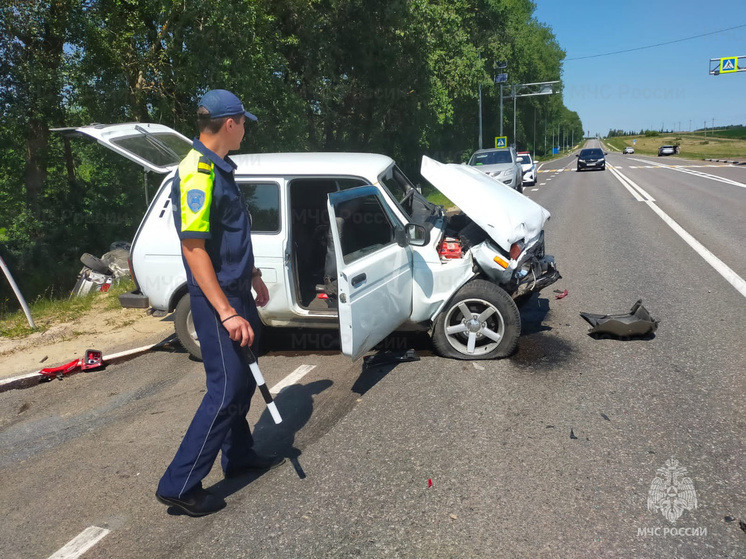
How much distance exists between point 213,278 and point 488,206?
2866 millimetres

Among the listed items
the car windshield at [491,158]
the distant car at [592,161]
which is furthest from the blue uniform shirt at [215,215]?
the distant car at [592,161]

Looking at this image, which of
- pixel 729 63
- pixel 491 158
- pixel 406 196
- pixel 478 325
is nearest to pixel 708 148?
pixel 729 63

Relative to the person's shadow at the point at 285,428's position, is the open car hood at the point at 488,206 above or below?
above

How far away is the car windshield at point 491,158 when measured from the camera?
68.3ft

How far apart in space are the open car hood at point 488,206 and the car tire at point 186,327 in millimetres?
2455

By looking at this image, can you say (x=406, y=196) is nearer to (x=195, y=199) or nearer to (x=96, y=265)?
(x=195, y=199)

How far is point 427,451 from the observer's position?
356 cm

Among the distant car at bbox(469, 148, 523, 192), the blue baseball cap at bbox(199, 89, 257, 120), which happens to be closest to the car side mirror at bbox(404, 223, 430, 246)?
the blue baseball cap at bbox(199, 89, 257, 120)

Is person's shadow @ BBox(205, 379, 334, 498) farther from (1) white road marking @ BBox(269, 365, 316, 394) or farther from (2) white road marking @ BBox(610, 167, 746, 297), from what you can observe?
(2) white road marking @ BBox(610, 167, 746, 297)

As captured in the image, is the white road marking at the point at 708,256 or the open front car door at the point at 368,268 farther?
the white road marking at the point at 708,256

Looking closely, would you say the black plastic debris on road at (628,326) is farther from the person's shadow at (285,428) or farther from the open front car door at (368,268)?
the person's shadow at (285,428)

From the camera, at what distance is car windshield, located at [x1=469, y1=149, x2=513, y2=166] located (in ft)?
68.3

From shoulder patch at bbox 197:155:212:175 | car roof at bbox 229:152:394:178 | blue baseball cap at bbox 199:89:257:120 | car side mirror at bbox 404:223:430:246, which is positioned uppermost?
blue baseball cap at bbox 199:89:257:120

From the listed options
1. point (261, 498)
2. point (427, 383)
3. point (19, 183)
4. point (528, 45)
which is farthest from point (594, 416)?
point (528, 45)
